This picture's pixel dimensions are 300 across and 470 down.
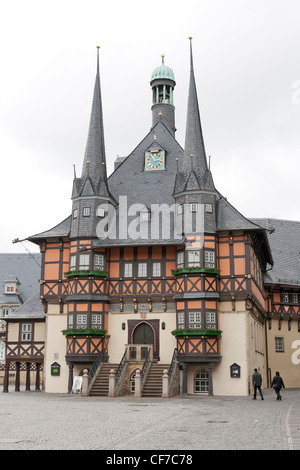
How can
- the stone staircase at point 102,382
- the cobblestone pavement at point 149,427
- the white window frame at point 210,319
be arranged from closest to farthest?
the cobblestone pavement at point 149,427 < the stone staircase at point 102,382 < the white window frame at point 210,319

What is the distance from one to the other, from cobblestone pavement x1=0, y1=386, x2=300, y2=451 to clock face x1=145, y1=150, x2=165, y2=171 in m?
20.4

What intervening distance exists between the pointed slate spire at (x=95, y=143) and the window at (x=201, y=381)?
1420 centimetres

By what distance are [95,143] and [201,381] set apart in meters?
16.9

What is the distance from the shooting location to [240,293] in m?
37.3

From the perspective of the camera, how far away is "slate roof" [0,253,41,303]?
7082 centimetres

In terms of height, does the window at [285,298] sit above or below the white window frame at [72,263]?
below

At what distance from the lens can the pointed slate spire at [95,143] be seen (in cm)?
4056

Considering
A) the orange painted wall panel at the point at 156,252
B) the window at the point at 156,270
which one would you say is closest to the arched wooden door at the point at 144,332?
the window at the point at 156,270

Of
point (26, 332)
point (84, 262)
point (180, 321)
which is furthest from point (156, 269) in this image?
point (26, 332)

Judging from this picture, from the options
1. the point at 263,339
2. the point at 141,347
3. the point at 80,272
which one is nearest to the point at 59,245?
the point at 80,272

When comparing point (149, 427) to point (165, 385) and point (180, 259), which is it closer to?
point (165, 385)

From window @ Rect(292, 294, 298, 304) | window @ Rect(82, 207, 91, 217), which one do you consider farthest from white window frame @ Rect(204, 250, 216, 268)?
window @ Rect(292, 294, 298, 304)

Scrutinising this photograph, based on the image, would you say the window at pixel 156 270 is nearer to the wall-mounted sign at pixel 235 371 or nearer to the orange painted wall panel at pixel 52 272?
the orange painted wall panel at pixel 52 272

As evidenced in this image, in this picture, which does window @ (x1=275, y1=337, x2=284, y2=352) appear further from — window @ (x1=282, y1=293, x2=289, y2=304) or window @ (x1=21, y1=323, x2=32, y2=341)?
window @ (x1=21, y1=323, x2=32, y2=341)
